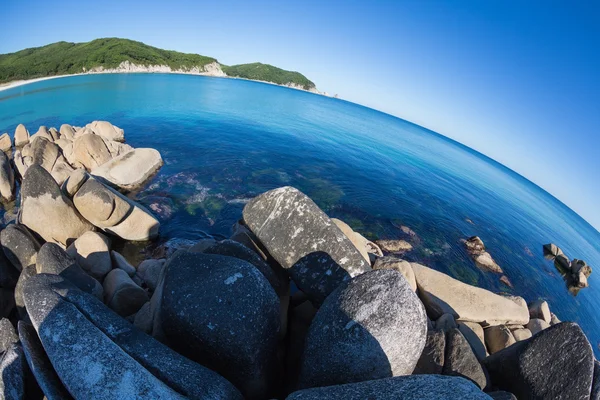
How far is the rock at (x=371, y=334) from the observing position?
3.09m

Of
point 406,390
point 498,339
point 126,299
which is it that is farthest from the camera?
point 498,339

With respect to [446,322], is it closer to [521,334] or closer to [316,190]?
[521,334]

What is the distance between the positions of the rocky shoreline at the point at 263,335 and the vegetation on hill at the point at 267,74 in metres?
164

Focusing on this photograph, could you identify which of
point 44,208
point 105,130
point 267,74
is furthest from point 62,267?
point 267,74

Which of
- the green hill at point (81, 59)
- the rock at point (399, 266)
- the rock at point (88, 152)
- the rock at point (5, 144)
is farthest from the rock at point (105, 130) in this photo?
the green hill at point (81, 59)

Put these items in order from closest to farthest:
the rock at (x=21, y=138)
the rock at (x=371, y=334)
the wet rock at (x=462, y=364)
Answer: the rock at (x=371, y=334) → the wet rock at (x=462, y=364) → the rock at (x=21, y=138)

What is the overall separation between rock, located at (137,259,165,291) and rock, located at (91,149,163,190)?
695 centimetres

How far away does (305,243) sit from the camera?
5.09 m

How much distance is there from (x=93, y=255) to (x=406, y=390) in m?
7.43

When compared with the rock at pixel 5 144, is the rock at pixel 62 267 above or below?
below

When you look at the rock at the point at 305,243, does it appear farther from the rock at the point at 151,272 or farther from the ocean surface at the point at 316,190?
the ocean surface at the point at 316,190

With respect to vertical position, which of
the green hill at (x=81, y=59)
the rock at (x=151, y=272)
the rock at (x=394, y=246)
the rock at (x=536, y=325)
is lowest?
the rock at (x=151, y=272)

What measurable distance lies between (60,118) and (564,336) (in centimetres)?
3587

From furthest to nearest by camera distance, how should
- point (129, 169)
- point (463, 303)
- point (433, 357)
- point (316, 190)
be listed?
1. point (316, 190)
2. point (129, 169)
3. point (463, 303)
4. point (433, 357)
